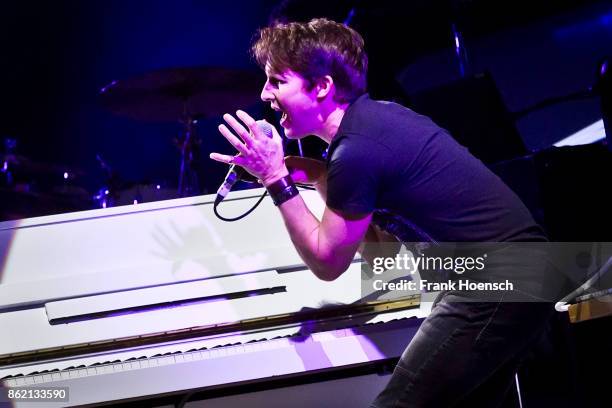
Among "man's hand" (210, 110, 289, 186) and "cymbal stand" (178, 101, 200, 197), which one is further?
"cymbal stand" (178, 101, 200, 197)

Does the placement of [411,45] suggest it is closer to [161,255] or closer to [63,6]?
[63,6]

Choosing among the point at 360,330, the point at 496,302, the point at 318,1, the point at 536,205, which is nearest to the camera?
the point at 496,302

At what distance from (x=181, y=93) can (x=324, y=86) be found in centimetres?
217

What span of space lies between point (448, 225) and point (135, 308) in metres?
1.11

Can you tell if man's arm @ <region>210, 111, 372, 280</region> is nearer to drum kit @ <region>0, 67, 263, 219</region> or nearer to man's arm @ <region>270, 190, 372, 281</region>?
man's arm @ <region>270, 190, 372, 281</region>

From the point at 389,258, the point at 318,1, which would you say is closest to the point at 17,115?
the point at 318,1

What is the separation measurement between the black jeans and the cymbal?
2.34 m

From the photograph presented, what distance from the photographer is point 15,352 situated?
224cm

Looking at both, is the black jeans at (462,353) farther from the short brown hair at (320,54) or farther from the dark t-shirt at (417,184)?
the short brown hair at (320,54)

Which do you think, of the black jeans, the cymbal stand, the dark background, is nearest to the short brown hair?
the black jeans

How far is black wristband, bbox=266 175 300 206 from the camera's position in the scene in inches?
74.2

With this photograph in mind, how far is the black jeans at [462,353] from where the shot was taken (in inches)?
66.7

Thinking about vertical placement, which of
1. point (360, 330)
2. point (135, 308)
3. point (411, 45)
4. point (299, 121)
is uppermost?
point (411, 45)

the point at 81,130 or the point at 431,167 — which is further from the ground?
the point at 81,130
